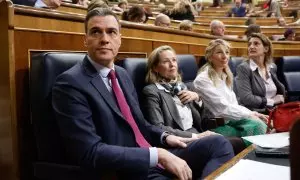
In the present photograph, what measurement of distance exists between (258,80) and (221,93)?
1.19 ft

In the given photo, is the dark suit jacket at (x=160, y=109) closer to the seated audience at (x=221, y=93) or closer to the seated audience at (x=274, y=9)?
the seated audience at (x=221, y=93)

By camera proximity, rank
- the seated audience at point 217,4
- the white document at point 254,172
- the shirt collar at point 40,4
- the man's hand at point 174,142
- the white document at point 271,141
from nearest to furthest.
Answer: the white document at point 254,172 < the white document at point 271,141 < the man's hand at point 174,142 < the shirt collar at point 40,4 < the seated audience at point 217,4

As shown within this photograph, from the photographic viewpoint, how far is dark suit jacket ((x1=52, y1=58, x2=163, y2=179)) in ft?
2.40

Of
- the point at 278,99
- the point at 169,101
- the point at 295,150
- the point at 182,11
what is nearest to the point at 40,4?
A: the point at 169,101

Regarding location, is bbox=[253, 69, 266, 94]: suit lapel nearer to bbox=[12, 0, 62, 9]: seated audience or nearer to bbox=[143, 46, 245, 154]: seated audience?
bbox=[143, 46, 245, 154]: seated audience

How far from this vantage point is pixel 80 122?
0.75 m

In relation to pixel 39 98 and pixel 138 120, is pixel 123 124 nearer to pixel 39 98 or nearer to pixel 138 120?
pixel 138 120

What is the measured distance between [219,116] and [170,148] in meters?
0.51

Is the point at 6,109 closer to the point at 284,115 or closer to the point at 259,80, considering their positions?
the point at 284,115

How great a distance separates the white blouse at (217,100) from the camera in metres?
1.44

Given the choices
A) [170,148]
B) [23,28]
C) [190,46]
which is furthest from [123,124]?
[190,46]

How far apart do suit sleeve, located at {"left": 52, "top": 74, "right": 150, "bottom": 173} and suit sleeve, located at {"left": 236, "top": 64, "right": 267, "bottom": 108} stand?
39.8 inches

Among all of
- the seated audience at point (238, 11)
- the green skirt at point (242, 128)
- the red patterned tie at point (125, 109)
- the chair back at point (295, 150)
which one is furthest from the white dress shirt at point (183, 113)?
the seated audience at point (238, 11)

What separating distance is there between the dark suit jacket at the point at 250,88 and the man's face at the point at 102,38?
938 mm
